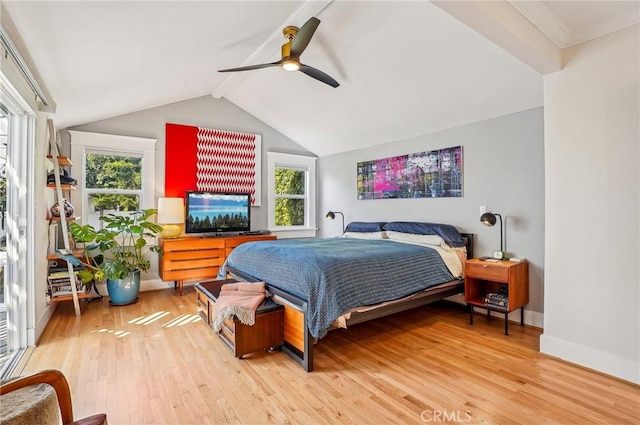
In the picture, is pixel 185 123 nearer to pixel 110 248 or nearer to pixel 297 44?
pixel 110 248

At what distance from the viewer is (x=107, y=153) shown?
4.30 m

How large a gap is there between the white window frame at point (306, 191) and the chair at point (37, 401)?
446 cm

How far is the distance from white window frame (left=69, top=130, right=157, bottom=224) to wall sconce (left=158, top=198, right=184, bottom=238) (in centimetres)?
34

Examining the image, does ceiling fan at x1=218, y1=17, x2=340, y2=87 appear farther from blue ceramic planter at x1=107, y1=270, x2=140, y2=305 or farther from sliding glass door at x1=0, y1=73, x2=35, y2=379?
blue ceramic planter at x1=107, y1=270, x2=140, y2=305

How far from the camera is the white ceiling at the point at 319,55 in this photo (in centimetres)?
208

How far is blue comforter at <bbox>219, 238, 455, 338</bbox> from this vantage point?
233 cm

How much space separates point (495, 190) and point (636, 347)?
71.6 inches

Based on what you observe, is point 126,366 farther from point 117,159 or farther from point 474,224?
point 474,224

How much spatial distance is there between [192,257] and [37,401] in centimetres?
339

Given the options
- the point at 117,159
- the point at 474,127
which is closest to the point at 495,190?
the point at 474,127

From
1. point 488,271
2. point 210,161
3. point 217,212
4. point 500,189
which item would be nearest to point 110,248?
point 217,212

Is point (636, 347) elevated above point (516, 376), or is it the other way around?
point (636, 347)

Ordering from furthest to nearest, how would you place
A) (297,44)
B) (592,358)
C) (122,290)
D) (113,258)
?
1. (113,258)
2. (122,290)
3. (297,44)
4. (592,358)

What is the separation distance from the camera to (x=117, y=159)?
442 centimetres
